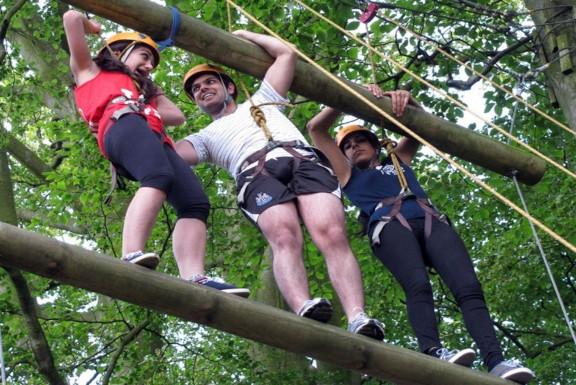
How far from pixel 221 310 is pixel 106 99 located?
4.14ft

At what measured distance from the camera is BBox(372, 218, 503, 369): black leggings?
5832mm

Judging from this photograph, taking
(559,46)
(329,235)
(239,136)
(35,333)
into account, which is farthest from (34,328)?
(559,46)

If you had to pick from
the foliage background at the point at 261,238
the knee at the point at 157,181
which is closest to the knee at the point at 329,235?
the knee at the point at 157,181

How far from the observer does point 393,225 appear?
6.12 meters

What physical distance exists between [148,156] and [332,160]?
131 centimetres

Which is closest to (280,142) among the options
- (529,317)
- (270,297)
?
(270,297)

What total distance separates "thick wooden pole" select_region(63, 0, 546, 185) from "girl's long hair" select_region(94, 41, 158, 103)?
224mm

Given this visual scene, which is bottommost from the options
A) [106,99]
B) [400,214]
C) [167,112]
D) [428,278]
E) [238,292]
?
[238,292]

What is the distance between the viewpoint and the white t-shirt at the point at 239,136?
605cm

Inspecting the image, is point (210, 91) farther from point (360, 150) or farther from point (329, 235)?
point (329, 235)

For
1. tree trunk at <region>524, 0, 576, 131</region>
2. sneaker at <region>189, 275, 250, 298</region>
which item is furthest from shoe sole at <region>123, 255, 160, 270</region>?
tree trunk at <region>524, 0, 576, 131</region>

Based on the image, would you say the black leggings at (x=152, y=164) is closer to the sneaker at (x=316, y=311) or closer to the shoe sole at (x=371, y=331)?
the sneaker at (x=316, y=311)

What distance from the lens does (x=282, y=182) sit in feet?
19.3

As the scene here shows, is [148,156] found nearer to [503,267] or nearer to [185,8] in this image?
[185,8]
